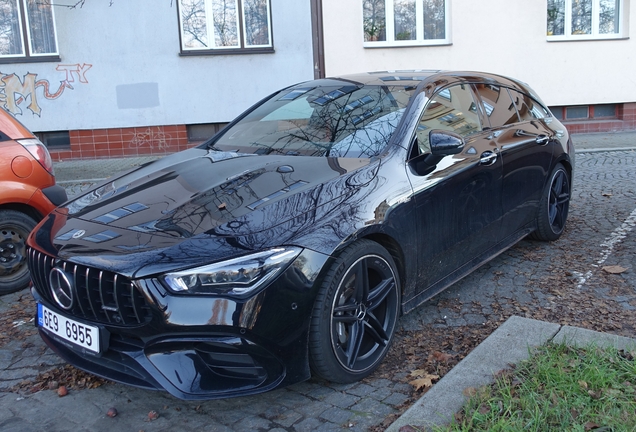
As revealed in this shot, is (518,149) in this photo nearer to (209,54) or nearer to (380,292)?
(380,292)

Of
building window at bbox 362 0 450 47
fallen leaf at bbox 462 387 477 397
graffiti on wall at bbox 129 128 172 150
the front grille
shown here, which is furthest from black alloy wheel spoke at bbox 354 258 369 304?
building window at bbox 362 0 450 47

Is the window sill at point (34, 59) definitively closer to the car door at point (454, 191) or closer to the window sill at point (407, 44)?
the window sill at point (407, 44)

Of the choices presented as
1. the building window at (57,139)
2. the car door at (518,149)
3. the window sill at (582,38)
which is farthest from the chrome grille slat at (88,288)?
the window sill at (582,38)

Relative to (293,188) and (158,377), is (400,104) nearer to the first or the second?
(293,188)

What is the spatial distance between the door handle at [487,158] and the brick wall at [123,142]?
922 cm

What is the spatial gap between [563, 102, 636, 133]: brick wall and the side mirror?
1144 centimetres

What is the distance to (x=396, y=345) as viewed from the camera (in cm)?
374

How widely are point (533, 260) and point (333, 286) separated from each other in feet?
9.33

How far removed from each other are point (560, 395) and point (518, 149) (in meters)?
2.37

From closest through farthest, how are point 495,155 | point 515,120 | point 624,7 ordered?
point 495,155
point 515,120
point 624,7

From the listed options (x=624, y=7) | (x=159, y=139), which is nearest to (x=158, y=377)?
(x=159, y=139)

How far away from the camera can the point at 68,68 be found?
12.4 metres

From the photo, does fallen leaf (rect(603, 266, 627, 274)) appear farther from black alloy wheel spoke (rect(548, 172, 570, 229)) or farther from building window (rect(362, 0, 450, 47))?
building window (rect(362, 0, 450, 47))

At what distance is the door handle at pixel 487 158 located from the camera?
4.25 m
